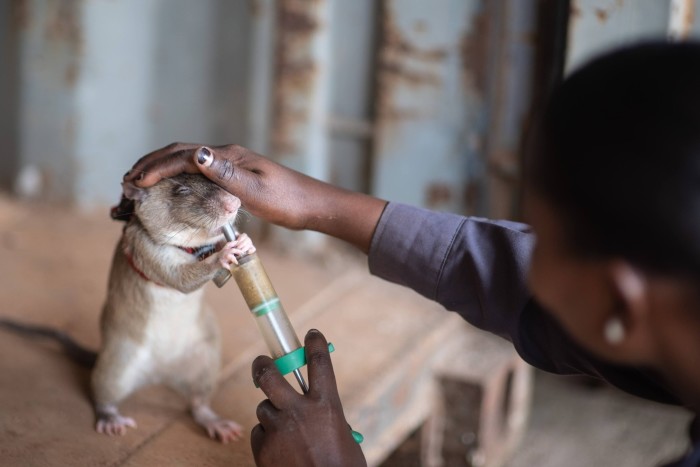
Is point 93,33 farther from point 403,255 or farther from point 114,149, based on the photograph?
point 403,255

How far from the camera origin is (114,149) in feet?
15.1

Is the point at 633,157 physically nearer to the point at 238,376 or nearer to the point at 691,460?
the point at 691,460

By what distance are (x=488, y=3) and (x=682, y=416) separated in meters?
2.38

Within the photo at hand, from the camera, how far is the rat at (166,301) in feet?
7.64

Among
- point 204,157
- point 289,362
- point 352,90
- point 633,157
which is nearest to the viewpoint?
point 633,157

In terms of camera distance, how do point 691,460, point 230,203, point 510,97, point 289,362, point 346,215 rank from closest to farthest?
point 691,460 → point 289,362 → point 230,203 → point 346,215 → point 510,97

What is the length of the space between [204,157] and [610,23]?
1969 millimetres

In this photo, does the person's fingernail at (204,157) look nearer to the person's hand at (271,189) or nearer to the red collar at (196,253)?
the person's hand at (271,189)

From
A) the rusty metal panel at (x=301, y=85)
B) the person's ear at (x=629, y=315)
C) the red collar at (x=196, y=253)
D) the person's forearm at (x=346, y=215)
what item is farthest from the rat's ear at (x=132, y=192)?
the rusty metal panel at (x=301, y=85)

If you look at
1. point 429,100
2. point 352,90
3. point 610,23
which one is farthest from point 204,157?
point 352,90

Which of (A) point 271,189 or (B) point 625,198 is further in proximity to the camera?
(A) point 271,189

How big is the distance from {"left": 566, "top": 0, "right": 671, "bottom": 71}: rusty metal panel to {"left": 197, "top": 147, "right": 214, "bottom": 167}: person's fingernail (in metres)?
1.72

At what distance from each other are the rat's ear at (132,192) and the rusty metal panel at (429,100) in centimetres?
199

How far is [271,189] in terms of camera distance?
2352mm
